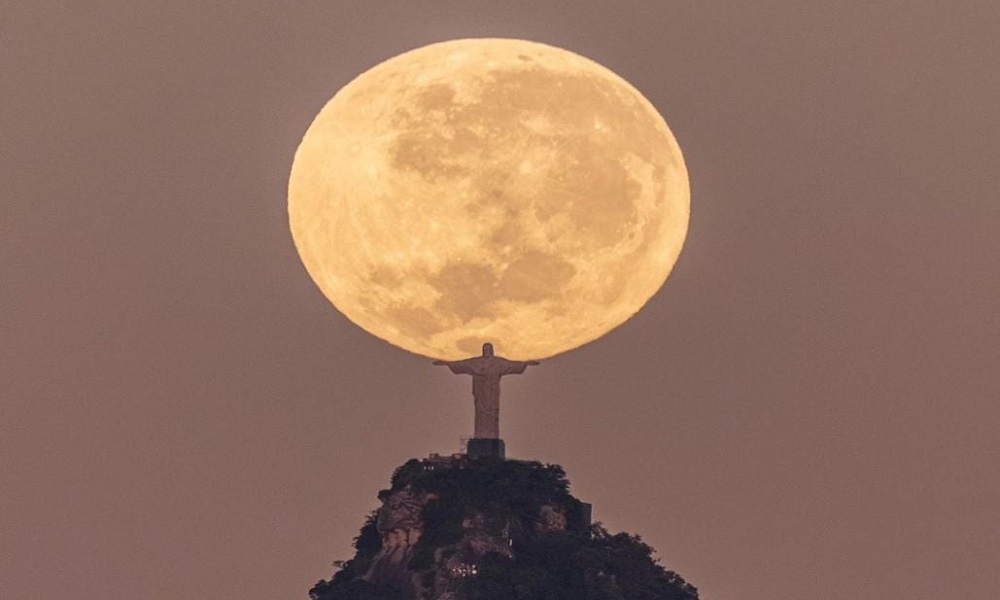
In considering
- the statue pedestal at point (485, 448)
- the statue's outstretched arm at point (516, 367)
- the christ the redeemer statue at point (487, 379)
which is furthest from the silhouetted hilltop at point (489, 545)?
the statue's outstretched arm at point (516, 367)

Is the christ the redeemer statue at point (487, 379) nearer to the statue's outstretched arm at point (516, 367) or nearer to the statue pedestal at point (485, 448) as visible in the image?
the statue's outstretched arm at point (516, 367)

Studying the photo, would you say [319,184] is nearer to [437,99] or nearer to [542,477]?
[437,99]

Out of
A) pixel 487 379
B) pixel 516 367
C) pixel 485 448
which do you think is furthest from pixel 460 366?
pixel 485 448

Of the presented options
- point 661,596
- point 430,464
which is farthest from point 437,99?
point 661,596

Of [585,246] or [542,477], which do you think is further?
[542,477]

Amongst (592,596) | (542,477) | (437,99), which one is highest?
(437,99)
